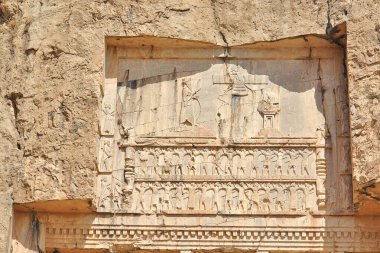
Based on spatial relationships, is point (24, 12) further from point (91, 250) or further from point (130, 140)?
point (91, 250)

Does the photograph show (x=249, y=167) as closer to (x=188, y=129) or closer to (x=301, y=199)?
(x=301, y=199)

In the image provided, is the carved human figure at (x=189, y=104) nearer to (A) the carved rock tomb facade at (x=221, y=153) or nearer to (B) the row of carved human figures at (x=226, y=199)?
(A) the carved rock tomb facade at (x=221, y=153)

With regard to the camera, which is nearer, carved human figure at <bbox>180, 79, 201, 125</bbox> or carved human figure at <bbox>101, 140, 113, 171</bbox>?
carved human figure at <bbox>101, 140, 113, 171</bbox>

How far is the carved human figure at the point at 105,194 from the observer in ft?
36.2

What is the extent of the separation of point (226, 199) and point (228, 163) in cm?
43

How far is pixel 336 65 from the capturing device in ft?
37.7

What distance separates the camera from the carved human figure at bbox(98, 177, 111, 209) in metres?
11.0

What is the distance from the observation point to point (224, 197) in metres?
11.1

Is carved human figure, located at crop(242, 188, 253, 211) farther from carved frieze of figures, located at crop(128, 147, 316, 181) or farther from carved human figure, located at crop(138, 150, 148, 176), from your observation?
carved human figure, located at crop(138, 150, 148, 176)

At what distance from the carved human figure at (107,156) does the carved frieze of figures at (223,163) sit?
24cm

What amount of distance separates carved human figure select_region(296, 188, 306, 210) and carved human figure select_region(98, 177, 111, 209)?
2169mm

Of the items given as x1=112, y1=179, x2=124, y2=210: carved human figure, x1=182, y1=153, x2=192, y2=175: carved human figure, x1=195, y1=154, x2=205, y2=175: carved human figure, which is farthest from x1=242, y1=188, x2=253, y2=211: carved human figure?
x1=112, y1=179, x2=124, y2=210: carved human figure

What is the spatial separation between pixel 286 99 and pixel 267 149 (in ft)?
2.20

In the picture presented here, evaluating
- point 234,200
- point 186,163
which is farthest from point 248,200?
point 186,163
